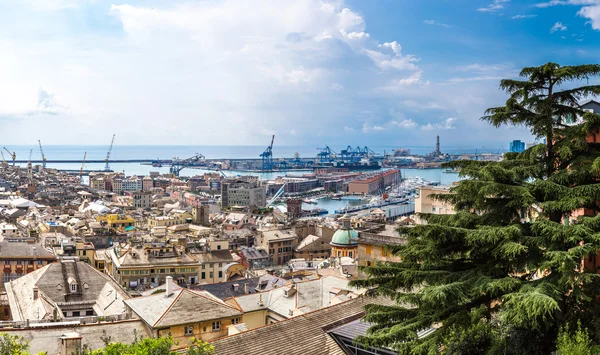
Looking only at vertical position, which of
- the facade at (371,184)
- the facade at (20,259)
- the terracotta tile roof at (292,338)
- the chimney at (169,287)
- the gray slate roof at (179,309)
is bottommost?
the facade at (371,184)

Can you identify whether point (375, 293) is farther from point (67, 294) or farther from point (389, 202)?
point (389, 202)

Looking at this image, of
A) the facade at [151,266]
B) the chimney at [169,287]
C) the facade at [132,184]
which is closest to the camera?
the chimney at [169,287]

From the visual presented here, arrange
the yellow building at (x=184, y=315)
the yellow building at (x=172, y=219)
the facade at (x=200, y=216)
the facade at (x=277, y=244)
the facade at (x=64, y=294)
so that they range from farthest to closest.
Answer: the facade at (x=200, y=216)
the yellow building at (x=172, y=219)
the facade at (x=277, y=244)
the facade at (x=64, y=294)
the yellow building at (x=184, y=315)

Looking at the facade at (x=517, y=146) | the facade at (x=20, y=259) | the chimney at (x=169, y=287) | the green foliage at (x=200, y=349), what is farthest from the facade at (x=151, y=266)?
the facade at (x=517, y=146)

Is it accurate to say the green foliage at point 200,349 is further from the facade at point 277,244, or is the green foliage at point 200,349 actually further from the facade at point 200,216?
the facade at point 200,216

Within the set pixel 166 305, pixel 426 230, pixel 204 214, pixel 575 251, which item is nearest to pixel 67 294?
pixel 166 305

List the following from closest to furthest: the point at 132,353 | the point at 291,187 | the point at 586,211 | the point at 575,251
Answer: the point at 575,251 < the point at 132,353 < the point at 586,211 < the point at 291,187
